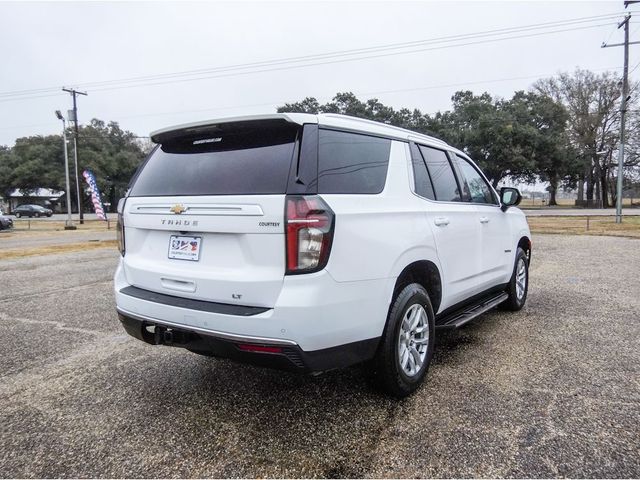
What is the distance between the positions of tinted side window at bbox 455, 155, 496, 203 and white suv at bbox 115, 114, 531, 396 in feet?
2.86

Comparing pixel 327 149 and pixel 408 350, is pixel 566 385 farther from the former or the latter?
pixel 327 149

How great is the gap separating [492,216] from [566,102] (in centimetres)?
5125

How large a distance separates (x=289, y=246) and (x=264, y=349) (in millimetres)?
562

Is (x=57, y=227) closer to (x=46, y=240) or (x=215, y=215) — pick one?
(x=46, y=240)

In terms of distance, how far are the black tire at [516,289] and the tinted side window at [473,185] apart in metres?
0.89

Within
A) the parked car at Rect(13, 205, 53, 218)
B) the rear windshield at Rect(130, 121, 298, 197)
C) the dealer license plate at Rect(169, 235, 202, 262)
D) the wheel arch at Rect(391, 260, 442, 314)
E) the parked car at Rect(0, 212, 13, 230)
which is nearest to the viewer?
the rear windshield at Rect(130, 121, 298, 197)

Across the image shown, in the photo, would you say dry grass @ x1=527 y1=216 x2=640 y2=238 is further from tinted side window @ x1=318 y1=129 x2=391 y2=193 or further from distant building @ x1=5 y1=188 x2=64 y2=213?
distant building @ x1=5 y1=188 x2=64 y2=213

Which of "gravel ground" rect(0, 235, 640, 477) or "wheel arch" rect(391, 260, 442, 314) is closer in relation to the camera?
"gravel ground" rect(0, 235, 640, 477)

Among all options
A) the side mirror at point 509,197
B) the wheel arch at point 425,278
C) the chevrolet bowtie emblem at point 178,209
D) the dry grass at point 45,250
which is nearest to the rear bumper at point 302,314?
the wheel arch at point 425,278

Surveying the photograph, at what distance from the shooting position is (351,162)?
2.75 meters

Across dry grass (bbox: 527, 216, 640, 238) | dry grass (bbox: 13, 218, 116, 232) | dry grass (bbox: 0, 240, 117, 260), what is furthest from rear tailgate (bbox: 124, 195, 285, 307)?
dry grass (bbox: 13, 218, 116, 232)

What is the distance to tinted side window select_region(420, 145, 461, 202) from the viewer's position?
11.8 ft

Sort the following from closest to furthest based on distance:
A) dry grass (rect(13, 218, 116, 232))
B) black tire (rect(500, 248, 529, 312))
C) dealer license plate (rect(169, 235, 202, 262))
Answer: dealer license plate (rect(169, 235, 202, 262)) < black tire (rect(500, 248, 529, 312)) < dry grass (rect(13, 218, 116, 232))

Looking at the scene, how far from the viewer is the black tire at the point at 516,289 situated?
5020 mm
